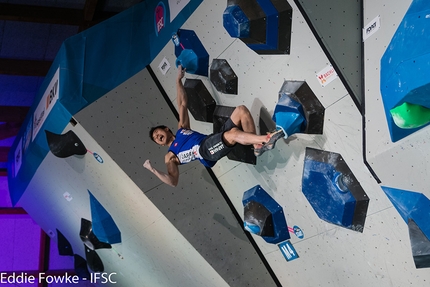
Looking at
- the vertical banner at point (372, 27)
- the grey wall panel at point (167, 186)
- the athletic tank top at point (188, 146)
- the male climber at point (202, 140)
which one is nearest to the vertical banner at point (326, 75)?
the vertical banner at point (372, 27)

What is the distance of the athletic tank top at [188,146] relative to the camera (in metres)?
3.11

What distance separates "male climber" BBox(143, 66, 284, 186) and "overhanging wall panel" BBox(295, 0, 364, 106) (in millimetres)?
429

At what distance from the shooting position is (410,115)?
1.86 meters

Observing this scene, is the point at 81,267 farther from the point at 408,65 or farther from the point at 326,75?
the point at 408,65

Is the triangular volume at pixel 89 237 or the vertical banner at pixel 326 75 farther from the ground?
the vertical banner at pixel 326 75

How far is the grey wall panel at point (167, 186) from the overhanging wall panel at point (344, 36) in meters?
1.56

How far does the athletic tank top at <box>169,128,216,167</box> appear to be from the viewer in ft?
10.2

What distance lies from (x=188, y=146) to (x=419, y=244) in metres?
1.50

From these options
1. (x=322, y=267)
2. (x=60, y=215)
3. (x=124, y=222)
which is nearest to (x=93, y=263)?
(x=60, y=215)

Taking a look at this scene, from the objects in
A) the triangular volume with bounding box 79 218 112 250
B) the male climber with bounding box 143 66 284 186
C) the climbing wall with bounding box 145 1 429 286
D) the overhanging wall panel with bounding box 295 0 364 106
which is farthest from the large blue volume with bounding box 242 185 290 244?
the triangular volume with bounding box 79 218 112 250

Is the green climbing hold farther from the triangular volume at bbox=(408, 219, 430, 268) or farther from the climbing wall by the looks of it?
the triangular volume at bbox=(408, 219, 430, 268)

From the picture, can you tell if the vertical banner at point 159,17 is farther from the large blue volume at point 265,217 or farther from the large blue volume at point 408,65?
the large blue volume at point 408,65

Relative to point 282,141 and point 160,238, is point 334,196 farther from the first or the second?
point 160,238

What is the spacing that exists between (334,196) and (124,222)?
6.34 feet
